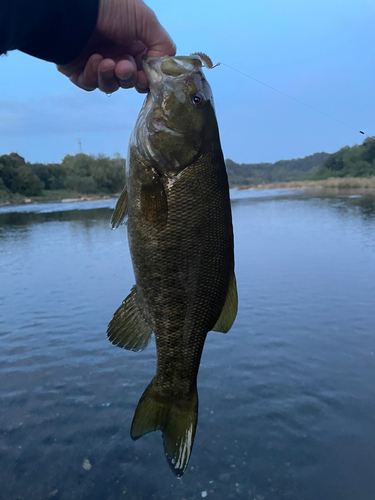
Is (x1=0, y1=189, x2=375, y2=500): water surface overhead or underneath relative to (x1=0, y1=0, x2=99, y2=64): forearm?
underneath

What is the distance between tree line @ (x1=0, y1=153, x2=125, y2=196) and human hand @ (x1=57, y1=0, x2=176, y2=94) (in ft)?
186

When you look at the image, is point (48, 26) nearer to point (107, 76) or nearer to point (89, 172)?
point (107, 76)

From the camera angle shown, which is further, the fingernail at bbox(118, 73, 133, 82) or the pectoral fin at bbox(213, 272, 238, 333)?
the fingernail at bbox(118, 73, 133, 82)

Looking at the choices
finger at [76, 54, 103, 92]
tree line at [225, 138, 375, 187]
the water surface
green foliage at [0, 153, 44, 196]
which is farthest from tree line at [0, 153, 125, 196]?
finger at [76, 54, 103, 92]

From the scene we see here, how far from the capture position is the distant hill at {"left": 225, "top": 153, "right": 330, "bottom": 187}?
3733 inches

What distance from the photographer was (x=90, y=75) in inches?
106

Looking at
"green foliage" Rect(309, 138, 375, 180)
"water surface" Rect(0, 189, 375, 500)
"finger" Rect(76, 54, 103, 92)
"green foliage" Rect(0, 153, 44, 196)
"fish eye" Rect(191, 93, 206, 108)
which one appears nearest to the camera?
"fish eye" Rect(191, 93, 206, 108)

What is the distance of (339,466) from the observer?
3.98 metres

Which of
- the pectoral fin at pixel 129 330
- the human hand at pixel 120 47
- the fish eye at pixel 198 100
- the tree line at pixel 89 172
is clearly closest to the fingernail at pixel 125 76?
the human hand at pixel 120 47

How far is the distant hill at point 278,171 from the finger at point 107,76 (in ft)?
277

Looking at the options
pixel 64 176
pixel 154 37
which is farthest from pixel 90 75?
pixel 64 176

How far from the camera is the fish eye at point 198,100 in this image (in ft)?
6.97

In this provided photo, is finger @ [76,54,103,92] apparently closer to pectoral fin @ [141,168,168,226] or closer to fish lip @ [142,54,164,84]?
fish lip @ [142,54,164,84]

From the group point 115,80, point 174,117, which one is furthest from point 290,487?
point 115,80
